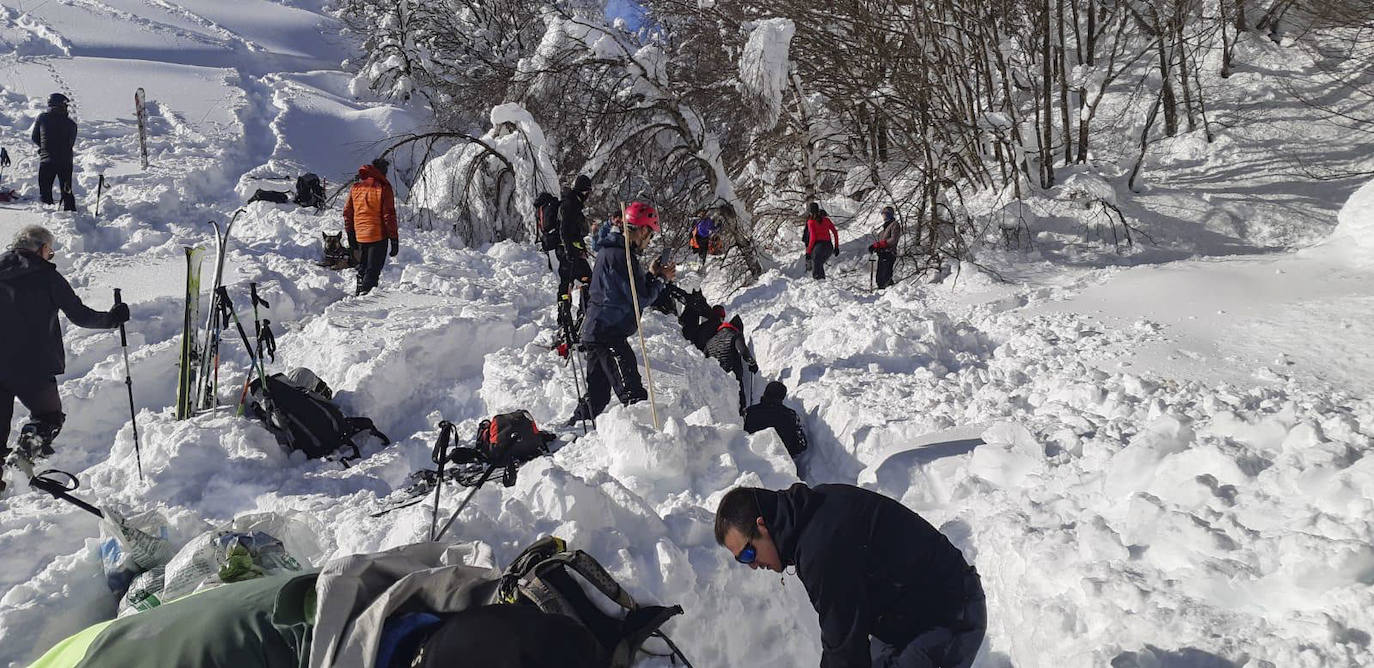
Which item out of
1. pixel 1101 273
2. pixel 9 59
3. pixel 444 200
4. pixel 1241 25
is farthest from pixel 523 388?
pixel 9 59

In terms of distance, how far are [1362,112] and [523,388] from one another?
593 inches

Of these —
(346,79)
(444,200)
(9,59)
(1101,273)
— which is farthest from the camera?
(346,79)

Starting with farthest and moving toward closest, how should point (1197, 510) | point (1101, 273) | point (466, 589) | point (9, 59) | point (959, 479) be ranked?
point (9, 59) → point (1101, 273) → point (959, 479) → point (1197, 510) → point (466, 589)

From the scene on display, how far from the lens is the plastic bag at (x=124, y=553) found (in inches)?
134

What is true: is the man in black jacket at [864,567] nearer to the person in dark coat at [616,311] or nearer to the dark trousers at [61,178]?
the person in dark coat at [616,311]

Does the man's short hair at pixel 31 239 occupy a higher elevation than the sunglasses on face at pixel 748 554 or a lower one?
Result: higher

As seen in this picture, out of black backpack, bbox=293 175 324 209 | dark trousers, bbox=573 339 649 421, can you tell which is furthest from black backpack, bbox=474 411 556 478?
black backpack, bbox=293 175 324 209

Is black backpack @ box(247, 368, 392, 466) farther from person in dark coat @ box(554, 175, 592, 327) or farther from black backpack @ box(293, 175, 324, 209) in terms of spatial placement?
black backpack @ box(293, 175, 324, 209)

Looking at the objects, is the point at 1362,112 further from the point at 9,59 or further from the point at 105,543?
the point at 9,59

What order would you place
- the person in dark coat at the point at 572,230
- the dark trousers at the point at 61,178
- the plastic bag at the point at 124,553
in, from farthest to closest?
the dark trousers at the point at 61,178
the person in dark coat at the point at 572,230
the plastic bag at the point at 124,553

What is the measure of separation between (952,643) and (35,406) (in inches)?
240

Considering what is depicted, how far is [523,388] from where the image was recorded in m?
6.72

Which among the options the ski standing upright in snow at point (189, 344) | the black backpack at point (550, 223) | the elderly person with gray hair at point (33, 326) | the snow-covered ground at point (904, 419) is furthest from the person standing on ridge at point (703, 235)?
the elderly person with gray hair at point (33, 326)

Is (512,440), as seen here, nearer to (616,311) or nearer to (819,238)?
(616,311)
